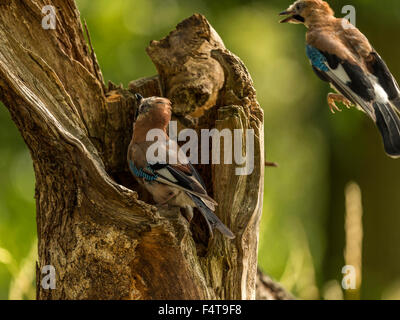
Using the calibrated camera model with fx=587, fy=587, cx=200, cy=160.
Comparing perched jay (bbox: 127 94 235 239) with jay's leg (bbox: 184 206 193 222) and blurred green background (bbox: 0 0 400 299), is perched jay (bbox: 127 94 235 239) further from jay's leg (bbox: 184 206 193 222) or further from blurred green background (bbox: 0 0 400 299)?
blurred green background (bbox: 0 0 400 299)

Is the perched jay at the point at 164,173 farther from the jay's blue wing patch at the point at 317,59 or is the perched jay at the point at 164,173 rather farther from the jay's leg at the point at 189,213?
the jay's blue wing patch at the point at 317,59

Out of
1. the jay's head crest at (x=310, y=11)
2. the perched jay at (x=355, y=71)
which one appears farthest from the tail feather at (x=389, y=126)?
the jay's head crest at (x=310, y=11)

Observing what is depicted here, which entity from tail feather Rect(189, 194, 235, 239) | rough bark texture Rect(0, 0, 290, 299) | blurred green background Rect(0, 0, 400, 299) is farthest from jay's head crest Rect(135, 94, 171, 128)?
blurred green background Rect(0, 0, 400, 299)

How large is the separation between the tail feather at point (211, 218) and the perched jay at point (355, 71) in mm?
868

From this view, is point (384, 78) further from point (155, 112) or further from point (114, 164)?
point (114, 164)

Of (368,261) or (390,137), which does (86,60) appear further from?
(368,261)

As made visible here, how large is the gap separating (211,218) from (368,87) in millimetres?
993

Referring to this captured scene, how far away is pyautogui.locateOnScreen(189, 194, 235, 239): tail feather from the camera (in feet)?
9.57

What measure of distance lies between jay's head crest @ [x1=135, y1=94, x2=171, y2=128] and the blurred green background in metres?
2.35

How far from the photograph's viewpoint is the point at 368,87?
280 centimetres

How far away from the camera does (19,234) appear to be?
19.9ft

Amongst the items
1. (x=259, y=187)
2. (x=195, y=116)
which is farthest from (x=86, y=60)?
(x=259, y=187)

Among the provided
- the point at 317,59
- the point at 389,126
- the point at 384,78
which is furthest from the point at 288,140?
the point at 389,126

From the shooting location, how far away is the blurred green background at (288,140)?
6.23 meters
